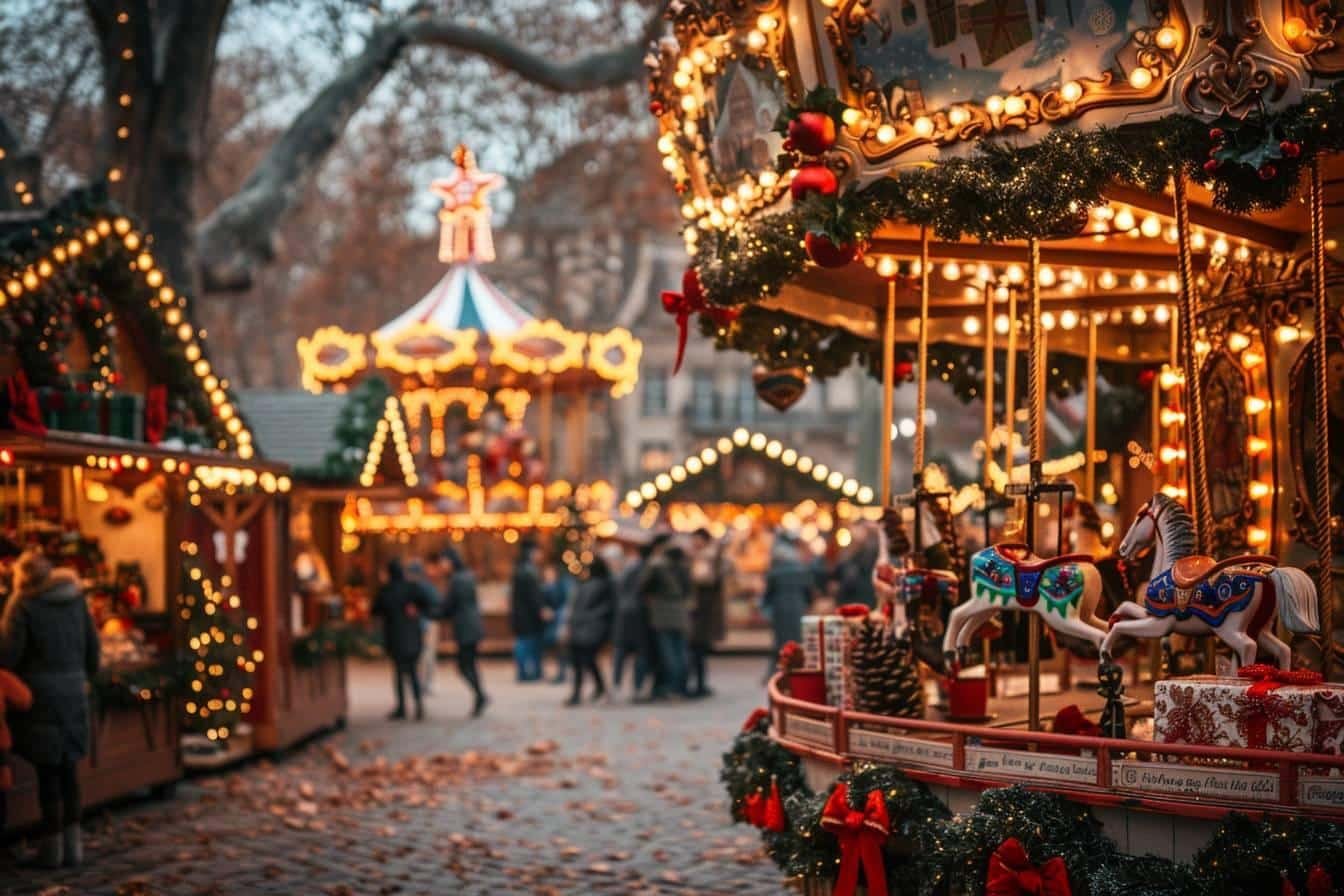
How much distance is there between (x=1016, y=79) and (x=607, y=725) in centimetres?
1159

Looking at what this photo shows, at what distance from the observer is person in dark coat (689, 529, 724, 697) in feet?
74.7

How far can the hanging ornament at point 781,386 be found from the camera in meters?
13.2

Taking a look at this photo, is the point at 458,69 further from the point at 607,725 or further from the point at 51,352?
the point at 51,352

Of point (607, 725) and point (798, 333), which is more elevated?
point (798, 333)

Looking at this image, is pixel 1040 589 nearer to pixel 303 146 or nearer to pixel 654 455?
pixel 303 146

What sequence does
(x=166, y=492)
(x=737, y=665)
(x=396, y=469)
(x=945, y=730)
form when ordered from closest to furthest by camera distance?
(x=945, y=730) → (x=166, y=492) → (x=396, y=469) → (x=737, y=665)

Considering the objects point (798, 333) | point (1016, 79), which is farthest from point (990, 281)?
point (1016, 79)

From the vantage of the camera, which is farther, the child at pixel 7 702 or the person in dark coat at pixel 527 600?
the person in dark coat at pixel 527 600

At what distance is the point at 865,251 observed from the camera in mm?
10664

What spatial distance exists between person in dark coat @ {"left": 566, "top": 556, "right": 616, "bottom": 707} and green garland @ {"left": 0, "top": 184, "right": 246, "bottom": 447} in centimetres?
689

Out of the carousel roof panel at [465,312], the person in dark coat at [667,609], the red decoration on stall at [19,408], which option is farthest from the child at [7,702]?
the carousel roof panel at [465,312]

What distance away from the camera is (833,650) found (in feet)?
36.5

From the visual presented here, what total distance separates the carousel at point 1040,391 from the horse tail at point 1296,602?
0.05 feet

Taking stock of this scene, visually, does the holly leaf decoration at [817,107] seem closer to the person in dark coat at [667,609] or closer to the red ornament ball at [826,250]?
the red ornament ball at [826,250]
